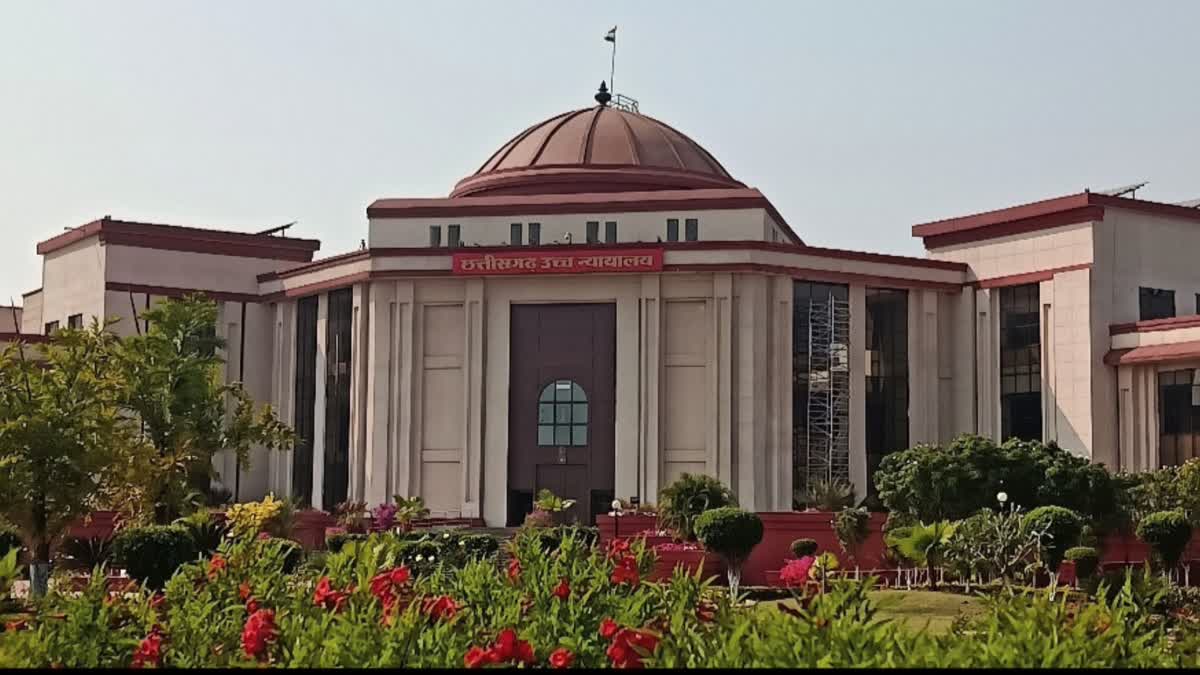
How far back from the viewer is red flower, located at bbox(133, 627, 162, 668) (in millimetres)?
11031

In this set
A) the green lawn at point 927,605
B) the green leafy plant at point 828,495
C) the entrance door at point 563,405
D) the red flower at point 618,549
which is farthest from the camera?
the entrance door at point 563,405

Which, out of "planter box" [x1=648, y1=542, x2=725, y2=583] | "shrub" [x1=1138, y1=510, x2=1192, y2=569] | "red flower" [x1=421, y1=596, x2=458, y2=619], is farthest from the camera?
"planter box" [x1=648, y1=542, x2=725, y2=583]

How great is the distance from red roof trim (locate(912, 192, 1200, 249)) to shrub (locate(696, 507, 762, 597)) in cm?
1764

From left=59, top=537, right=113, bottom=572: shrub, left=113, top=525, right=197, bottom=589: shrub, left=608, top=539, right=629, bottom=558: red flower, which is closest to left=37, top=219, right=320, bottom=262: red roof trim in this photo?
left=59, top=537, right=113, bottom=572: shrub

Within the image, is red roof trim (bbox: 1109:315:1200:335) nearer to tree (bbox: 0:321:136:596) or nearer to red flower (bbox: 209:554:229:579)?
tree (bbox: 0:321:136:596)

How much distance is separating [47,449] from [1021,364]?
29340 mm

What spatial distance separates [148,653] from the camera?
36.2 feet

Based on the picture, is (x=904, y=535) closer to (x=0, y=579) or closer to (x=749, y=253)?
(x=749, y=253)

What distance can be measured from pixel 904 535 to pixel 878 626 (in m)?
24.0

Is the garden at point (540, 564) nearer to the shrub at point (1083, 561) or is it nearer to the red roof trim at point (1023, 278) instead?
the shrub at point (1083, 561)

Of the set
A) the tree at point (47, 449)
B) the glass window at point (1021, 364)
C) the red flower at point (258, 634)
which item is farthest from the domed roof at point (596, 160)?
the red flower at point (258, 634)

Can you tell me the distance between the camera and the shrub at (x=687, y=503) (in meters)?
38.2

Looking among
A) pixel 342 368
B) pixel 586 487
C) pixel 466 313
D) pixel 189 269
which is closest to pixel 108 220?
pixel 189 269

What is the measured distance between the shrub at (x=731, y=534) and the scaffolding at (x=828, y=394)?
13394 mm
